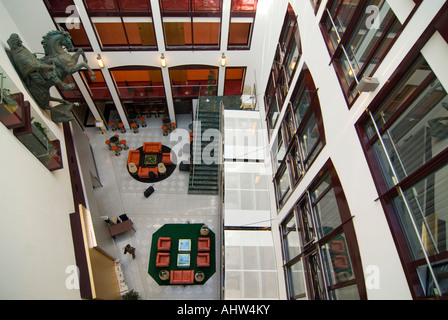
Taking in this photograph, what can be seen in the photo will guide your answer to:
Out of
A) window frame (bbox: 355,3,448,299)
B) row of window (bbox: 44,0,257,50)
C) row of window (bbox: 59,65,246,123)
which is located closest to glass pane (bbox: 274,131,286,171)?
window frame (bbox: 355,3,448,299)

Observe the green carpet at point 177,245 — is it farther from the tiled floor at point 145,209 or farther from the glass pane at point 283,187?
the glass pane at point 283,187

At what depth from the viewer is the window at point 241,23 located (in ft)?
43.3

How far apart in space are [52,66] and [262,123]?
29.6 feet

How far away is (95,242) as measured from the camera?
398 inches

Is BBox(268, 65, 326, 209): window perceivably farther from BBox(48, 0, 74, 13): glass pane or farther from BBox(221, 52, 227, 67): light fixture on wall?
BBox(48, 0, 74, 13): glass pane

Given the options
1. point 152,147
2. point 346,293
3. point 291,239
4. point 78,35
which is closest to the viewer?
point 346,293

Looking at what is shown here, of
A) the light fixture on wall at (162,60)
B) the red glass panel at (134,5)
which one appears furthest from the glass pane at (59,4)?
the light fixture on wall at (162,60)

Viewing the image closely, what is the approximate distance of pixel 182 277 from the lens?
12.2m

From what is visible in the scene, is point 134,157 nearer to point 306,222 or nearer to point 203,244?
point 203,244

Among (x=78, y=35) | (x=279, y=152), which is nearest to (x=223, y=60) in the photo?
(x=279, y=152)

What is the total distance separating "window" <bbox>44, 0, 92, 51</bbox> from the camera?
1221 centimetres

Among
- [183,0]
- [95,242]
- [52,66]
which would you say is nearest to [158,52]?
[183,0]

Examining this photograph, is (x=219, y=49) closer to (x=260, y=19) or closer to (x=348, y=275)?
(x=260, y=19)

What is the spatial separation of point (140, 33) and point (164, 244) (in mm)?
10174
